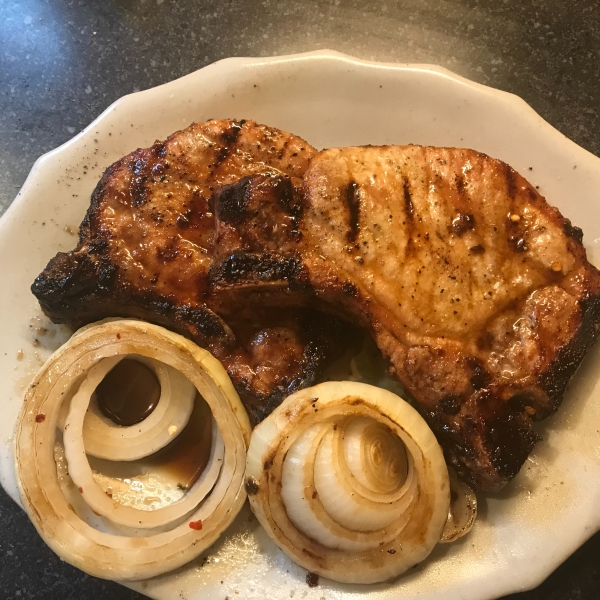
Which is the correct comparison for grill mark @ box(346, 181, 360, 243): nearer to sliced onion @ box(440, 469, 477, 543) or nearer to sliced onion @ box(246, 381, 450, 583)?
sliced onion @ box(246, 381, 450, 583)

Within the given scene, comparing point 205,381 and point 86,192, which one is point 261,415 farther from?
point 86,192

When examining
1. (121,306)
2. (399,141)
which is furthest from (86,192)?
(399,141)

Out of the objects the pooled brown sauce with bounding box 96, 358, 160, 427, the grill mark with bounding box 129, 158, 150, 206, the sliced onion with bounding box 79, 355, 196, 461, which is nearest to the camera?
the grill mark with bounding box 129, 158, 150, 206

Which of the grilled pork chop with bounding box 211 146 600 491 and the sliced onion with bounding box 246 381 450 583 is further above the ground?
the grilled pork chop with bounding box 211 146 600 491

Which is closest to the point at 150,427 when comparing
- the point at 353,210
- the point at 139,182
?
the point at 139,182

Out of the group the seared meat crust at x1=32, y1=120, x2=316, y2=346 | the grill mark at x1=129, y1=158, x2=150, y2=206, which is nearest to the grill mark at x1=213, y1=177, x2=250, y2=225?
the seared meat crust at x1=32, y1=120, x2=316, y2=346

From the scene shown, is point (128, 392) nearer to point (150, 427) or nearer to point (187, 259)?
point (150, 427)

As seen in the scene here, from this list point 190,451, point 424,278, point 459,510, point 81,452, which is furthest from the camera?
point 190,451
